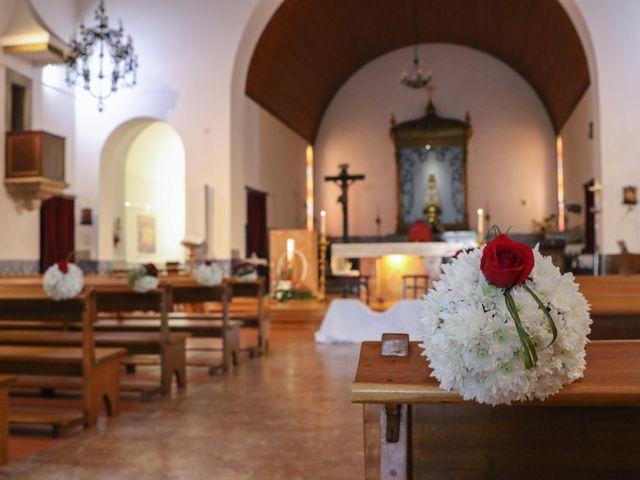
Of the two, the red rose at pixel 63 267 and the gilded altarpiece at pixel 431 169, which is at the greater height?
the gilded altarpiece at pixel 431 169

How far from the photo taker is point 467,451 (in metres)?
1.50

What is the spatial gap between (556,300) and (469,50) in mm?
16650

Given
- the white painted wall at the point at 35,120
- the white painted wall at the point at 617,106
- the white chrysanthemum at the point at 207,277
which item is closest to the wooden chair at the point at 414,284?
the white painted wall at the point at 617,106

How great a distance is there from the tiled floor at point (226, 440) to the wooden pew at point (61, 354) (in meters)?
0.25

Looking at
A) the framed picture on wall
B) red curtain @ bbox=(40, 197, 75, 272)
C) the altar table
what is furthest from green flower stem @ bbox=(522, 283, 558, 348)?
the framed picture on wall

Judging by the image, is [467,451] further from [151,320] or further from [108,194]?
[108,194]

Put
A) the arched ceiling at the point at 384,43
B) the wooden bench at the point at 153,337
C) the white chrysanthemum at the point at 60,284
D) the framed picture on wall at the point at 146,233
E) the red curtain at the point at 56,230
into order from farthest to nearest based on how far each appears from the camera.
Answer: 1. the framed picture on wall at the point at 146,233
2. the arched ceiling at the point at 384,43
3. the red curtain at the point at 56,230
4. the wooden bench at the point at 153,337
5. the white chrysanthemum at the point at 60,284

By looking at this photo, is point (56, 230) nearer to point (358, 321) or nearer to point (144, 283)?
point (358, 321)

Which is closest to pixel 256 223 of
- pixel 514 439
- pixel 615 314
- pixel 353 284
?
pixel 353 284

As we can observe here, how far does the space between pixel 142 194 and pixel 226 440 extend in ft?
37.8

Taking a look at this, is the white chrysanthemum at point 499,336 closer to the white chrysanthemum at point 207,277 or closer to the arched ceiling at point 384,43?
the white chrysanthemum at point 207,277

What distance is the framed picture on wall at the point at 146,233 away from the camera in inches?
569

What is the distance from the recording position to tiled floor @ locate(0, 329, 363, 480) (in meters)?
3.25

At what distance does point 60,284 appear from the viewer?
4039 mm
